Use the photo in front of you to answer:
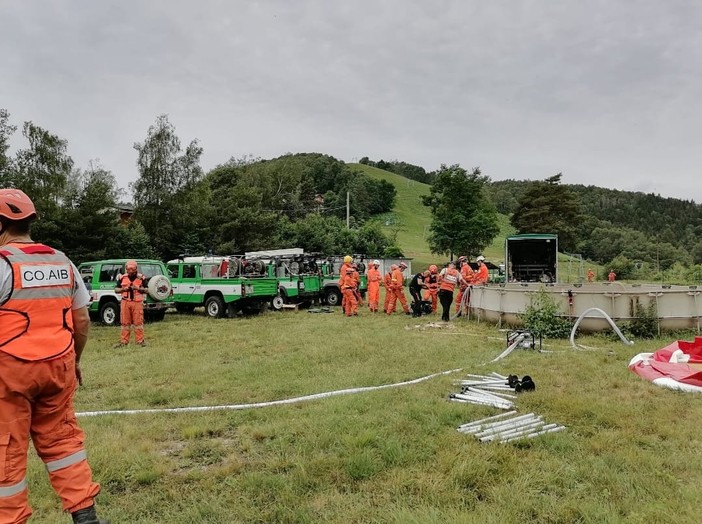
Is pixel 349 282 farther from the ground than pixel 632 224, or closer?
closer

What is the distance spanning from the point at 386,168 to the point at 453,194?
3804 inches

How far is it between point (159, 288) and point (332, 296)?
7838mm

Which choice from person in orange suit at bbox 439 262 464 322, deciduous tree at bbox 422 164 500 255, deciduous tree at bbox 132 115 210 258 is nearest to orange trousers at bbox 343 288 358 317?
person in orange suit at bbox 439 262 464 322

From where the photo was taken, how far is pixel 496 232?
4328 centimetres

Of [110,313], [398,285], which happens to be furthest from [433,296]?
[110,313]

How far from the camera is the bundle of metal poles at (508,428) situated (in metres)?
4.48

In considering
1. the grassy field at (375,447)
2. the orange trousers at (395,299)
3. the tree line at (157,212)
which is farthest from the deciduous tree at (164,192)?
the grassy field at (375,447)

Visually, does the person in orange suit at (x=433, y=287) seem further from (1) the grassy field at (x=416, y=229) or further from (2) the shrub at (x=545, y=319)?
(1) the grassy field at (x=416, y=229)

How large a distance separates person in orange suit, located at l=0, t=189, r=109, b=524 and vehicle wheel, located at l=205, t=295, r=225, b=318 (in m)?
13.0

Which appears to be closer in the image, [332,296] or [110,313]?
[110,313]

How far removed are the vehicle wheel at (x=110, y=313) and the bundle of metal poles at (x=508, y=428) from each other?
12.9 m

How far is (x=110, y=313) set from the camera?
49.2 ft

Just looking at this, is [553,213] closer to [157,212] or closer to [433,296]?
[157,212]

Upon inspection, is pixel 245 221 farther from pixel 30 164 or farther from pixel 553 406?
pixel 553 406
